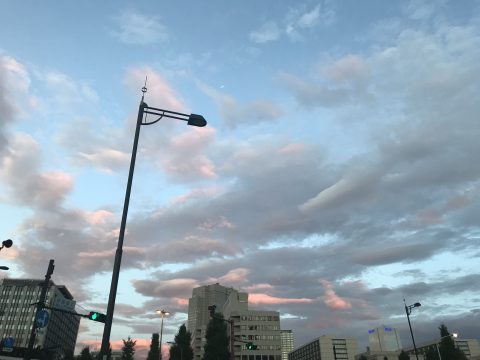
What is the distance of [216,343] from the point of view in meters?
56.7

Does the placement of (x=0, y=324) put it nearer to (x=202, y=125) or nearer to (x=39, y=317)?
(x=39, y=317)

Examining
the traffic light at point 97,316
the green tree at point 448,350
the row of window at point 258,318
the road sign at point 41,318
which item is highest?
the row of window at point 258,318

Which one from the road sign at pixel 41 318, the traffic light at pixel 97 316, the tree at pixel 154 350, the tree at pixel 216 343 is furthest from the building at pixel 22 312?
the traffic light at pixel 97 316

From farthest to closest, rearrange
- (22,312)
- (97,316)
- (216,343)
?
(22,312) → (216,343) → (97,316)

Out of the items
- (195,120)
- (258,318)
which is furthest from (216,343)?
(258,318)

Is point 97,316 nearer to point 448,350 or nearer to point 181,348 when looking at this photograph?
point 448,350

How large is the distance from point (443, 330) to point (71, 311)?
56.3 m

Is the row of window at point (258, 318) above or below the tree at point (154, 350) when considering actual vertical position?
above

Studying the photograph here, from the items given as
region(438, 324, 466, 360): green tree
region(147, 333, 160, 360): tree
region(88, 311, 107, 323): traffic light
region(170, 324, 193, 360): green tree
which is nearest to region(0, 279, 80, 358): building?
region(147, 333, 160, 360): tree

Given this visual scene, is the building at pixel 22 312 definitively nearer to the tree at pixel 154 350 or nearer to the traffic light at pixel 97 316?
the tree at pixel 154 350

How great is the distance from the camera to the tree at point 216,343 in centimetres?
Answer: 5588

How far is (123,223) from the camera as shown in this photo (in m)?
12.8

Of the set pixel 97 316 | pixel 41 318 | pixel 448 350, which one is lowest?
pixel 97 316

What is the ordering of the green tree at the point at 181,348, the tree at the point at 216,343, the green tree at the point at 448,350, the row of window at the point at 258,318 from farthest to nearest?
1. the row of window at the point at 258,318
2. the green tree at the point at 181,348
3. the tree at the point at 216,343
4. the green tree at the point at 448,350
